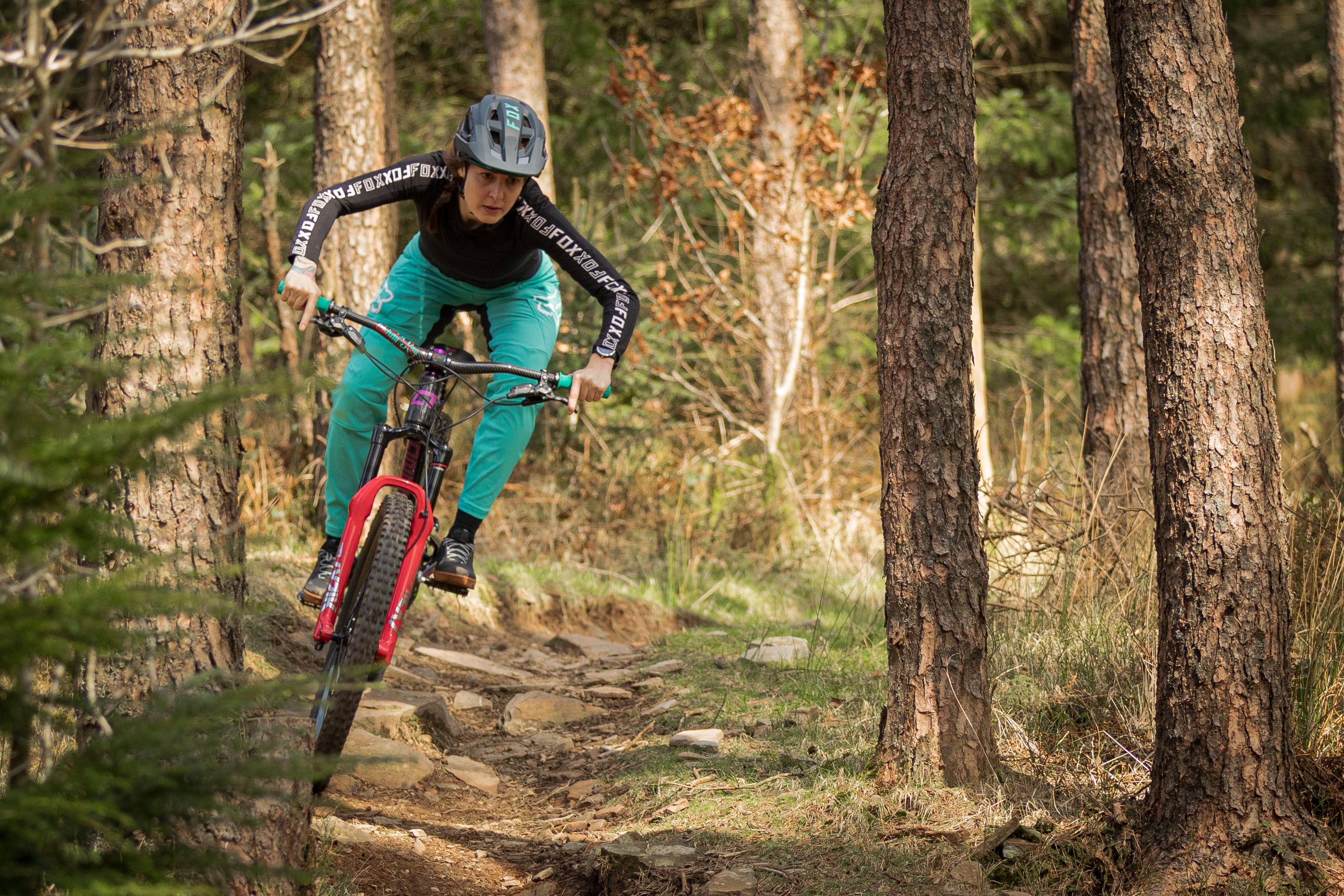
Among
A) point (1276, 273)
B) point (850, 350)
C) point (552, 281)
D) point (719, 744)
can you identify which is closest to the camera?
point (719, 744)

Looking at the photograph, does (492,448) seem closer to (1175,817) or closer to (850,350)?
(1175,817)

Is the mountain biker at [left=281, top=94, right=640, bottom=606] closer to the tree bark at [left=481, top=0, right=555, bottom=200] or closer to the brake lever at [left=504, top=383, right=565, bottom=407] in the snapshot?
the brake lever at [left=504, top=383, right=565, bottom=407]

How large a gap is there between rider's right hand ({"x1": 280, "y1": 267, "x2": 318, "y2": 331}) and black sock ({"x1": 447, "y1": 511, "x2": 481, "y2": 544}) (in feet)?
3.15

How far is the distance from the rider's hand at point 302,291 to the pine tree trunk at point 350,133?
3481mm

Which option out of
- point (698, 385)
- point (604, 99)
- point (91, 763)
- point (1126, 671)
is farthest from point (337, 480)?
point (604, 99)

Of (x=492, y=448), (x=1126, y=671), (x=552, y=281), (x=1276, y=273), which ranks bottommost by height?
(x=1126, y=671)

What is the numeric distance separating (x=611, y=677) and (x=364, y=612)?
7.59 feet

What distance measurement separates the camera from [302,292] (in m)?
3.61

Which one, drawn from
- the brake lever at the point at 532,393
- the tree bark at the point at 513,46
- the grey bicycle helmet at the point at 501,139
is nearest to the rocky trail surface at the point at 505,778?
the brake lever at the point at 532,393

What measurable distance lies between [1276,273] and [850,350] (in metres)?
7.93

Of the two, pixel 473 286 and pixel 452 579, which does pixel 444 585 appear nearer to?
pixel 452 579

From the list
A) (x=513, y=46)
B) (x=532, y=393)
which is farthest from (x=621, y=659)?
(x=513, y=46)

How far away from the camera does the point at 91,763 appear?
1.76 metres

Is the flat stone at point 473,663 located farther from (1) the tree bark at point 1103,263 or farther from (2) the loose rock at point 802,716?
(1) the tree bark at point 1103,263
